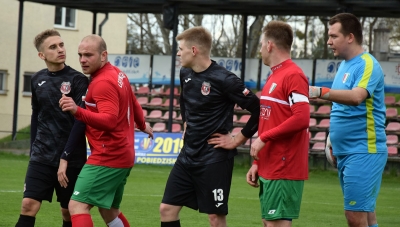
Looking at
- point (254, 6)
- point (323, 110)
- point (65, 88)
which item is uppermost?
point (254, 6)

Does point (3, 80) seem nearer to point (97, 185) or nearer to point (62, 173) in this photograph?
point (62, 173)

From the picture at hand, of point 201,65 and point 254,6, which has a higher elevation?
point 254,6

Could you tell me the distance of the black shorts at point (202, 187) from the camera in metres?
7.22

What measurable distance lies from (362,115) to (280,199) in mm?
1151

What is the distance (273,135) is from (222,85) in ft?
2.86

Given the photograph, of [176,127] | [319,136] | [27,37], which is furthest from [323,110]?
[27,37]

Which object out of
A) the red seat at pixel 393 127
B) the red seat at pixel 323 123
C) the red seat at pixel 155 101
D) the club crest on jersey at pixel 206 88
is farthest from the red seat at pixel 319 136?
the club crest on jersey at pixel 206 88

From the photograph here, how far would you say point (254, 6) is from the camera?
75.1 ft

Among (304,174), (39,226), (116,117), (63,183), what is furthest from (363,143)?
(39,226)

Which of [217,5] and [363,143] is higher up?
[217,5]

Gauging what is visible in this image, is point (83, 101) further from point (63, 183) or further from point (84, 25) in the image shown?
point (84, 25)

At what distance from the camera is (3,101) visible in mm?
35094

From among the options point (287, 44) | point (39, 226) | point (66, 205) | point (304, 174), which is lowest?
point (39, 226)

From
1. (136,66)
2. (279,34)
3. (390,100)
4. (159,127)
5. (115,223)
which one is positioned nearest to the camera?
(279,34)
